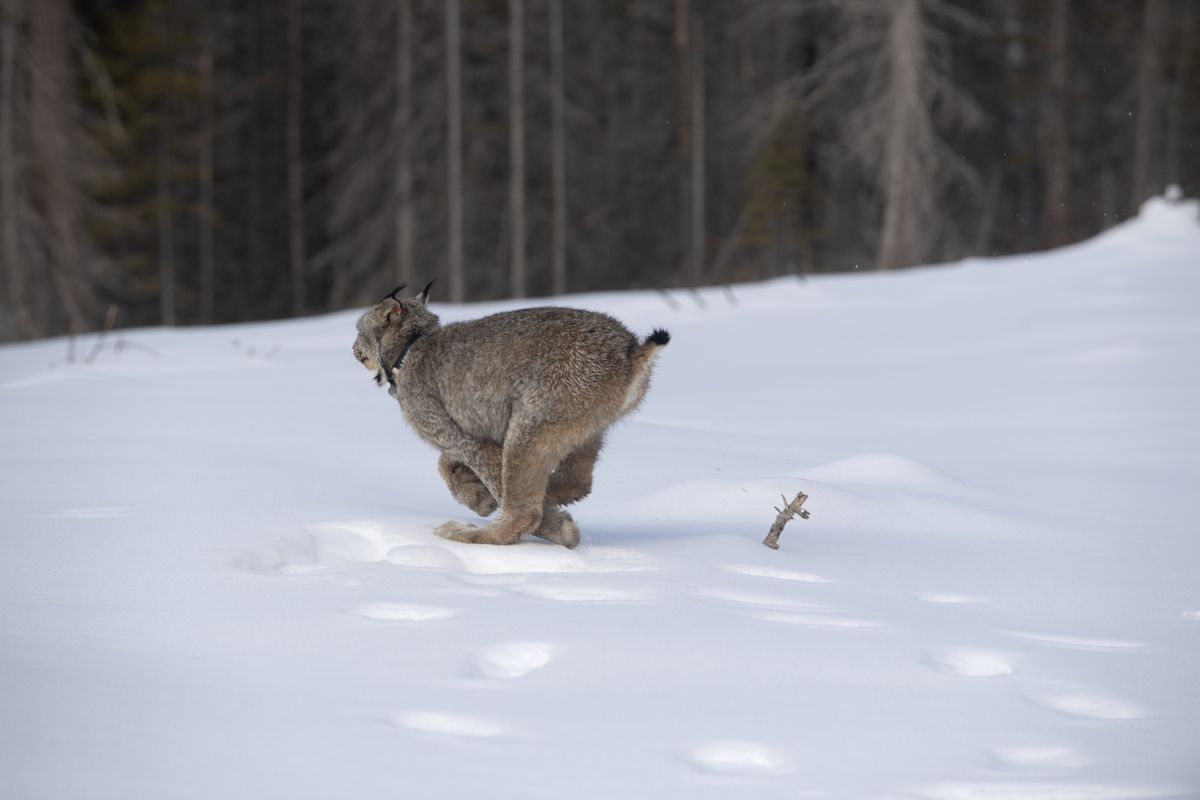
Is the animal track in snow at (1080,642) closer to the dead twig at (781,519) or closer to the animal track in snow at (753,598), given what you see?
the animal track in snow at (753,598)

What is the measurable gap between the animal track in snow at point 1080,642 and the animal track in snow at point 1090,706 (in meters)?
0.58

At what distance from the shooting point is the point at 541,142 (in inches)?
1283

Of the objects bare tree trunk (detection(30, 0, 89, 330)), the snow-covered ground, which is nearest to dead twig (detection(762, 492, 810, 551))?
the snow-covered ground

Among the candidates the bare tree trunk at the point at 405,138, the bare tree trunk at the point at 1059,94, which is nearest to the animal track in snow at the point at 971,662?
the bare tree trunk at the point at 405,138

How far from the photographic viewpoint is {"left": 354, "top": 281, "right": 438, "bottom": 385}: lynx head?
5.73m

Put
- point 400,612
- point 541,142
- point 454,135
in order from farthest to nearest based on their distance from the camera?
1. point 541,142
2. point 454,135
3. point 400,612

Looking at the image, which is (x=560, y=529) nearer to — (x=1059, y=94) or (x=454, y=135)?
(x=454, y=135)

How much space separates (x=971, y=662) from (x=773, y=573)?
122 centimetres

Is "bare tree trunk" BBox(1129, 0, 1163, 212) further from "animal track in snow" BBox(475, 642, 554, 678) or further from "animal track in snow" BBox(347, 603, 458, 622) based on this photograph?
"animal track in snow" BBox(475, 642, 554, 678)

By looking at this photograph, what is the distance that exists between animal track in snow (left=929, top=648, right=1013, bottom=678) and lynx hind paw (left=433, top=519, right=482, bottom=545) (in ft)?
6.68

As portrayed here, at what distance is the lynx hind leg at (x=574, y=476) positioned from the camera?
5500 mm

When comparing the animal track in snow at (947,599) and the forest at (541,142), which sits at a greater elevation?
the forest at (541,142)

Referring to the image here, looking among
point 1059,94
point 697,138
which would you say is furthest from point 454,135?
point 1059,94

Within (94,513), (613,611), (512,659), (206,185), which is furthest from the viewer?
(206,185)
